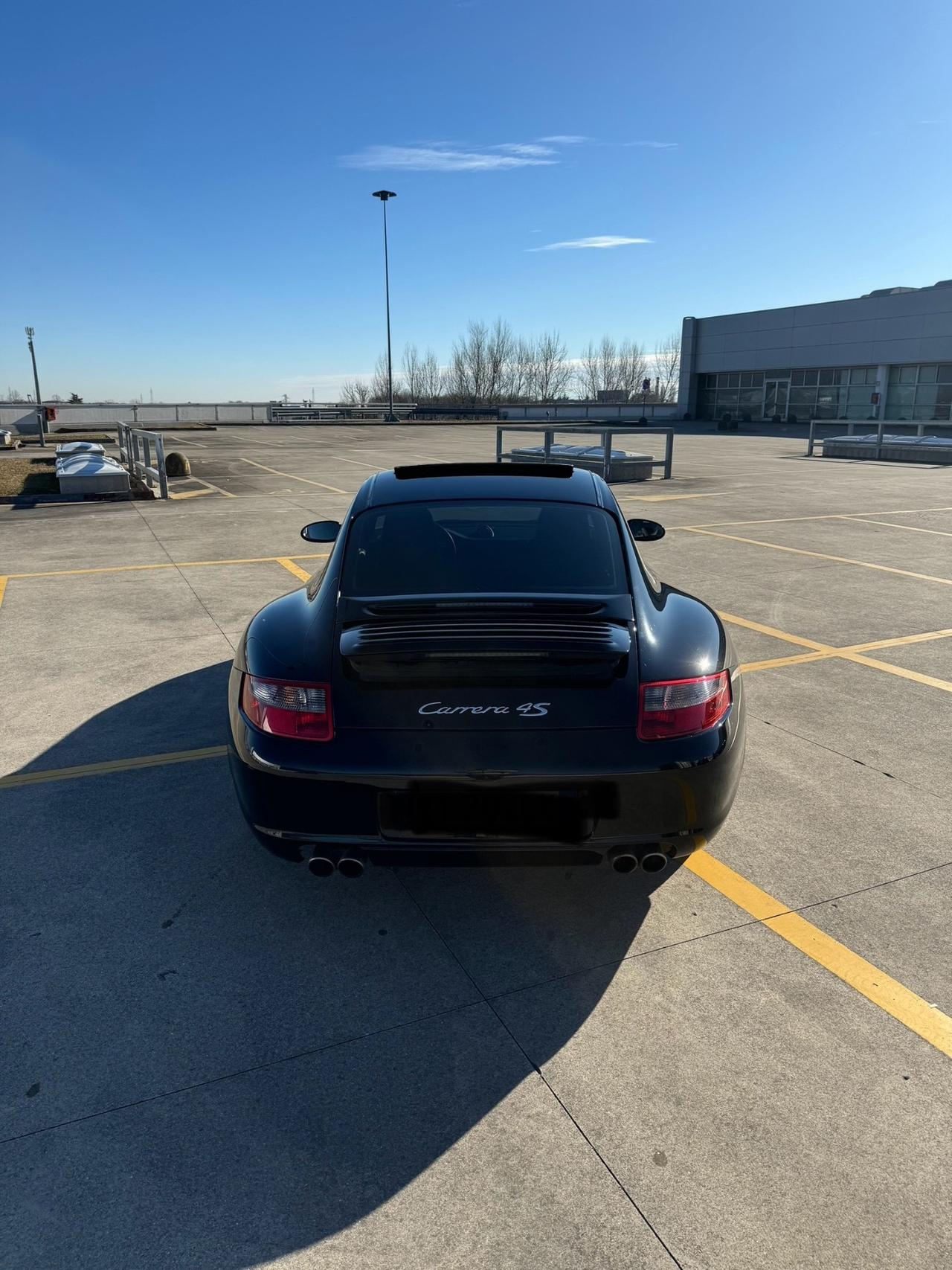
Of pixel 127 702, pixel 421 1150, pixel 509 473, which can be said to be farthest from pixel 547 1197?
pixel 127 702

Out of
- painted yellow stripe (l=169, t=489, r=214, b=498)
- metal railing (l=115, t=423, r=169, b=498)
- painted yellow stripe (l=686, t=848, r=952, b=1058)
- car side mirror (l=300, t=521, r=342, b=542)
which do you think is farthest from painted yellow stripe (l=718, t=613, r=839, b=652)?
painted yellow stripe (l=169, t=489, r=214, b=498)

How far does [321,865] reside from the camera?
→ 2.72 metres

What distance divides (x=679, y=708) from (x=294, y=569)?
701cm

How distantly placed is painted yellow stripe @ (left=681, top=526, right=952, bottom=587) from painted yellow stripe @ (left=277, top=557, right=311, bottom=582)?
18.7 ft

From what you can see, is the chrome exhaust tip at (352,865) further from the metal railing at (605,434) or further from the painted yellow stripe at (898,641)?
the metal railing at (605,434)

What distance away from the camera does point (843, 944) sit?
2.92 meters

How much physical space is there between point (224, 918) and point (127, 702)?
253 cm

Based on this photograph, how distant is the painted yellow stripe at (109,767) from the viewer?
412cm

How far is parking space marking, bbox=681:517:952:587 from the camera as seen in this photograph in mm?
8992

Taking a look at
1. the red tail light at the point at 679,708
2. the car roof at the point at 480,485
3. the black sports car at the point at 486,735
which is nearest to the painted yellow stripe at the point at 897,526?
the car roof at the point at 480,485

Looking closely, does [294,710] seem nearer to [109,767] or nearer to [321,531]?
[109,767]

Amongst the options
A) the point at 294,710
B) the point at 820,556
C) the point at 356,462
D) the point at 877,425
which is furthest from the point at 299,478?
the point at 877,425

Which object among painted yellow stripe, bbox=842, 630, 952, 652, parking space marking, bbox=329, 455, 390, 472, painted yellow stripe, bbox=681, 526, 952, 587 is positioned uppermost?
parking space marking, bbox=329, 455, 390, 472

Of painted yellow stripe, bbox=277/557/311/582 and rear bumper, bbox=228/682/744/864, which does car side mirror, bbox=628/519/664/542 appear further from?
painted yellow stripe, bbox=277/557/311/582
